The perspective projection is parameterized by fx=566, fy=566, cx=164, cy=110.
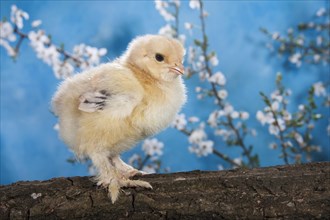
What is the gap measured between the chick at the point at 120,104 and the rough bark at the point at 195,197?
0.12 feet

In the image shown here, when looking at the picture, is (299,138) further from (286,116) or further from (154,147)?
(154,147)

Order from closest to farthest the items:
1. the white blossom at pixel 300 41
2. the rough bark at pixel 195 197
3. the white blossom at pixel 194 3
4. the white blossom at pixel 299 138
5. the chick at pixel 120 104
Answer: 1. the rough bark at pixel 195 197
2. the chick at pixel 120 104
3. the white blossom at pixel 194 3
4. the white blossom at pixel 299 138
5. the white blossom at pixel 300 41

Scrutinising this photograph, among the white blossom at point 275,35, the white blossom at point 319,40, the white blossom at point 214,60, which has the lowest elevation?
the white blossom at point 214,60

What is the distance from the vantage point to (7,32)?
210 centimetres

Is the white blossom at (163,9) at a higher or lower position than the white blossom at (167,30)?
higher

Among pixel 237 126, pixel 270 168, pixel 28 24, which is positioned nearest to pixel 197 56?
pixel 237 126

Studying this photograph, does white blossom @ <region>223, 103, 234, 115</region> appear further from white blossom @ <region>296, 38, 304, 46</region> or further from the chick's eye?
the chick's eye

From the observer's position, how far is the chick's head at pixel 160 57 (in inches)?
51.8

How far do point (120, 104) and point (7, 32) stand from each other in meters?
1.01

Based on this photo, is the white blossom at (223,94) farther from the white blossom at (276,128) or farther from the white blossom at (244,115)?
the white blossom at (276,128)

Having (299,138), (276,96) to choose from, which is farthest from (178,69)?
(299,138)

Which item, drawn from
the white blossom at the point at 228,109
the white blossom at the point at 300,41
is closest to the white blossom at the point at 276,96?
the white blossom at the point at 228,109

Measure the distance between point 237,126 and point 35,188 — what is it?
1.25 m

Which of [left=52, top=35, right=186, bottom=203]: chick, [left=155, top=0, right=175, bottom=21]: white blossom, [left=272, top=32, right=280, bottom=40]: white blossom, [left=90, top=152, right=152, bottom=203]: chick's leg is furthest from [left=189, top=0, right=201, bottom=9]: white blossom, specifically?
[left=90, top=152, right=152, bottom=203]: chick's leg
